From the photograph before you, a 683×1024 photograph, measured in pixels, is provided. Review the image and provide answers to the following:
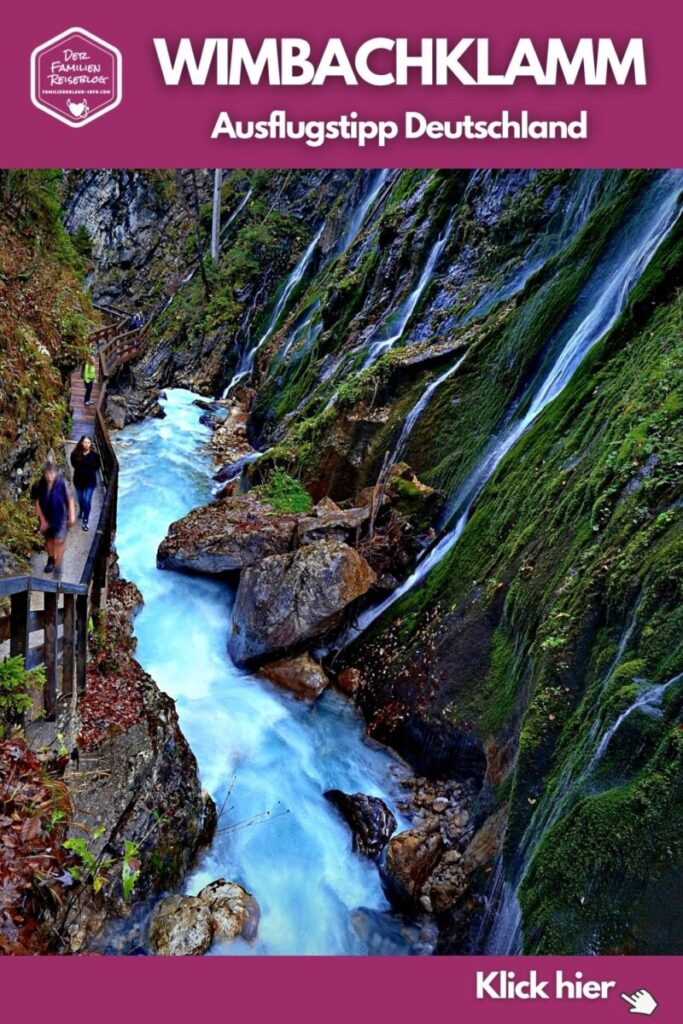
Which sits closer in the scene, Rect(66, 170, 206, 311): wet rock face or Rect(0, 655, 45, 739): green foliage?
Rect(0, 655, 45, 739): green foliage

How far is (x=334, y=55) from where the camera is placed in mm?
5867

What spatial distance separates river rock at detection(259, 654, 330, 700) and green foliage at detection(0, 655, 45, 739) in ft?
14.4

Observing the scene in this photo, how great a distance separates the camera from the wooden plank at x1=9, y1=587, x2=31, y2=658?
4702mm

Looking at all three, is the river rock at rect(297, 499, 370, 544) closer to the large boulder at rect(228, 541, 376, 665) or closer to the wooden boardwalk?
the large boulder at rect(228, 541, 376, 665)

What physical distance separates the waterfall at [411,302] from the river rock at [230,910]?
10.9 meters

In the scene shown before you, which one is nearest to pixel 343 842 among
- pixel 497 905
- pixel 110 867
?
pixel 497 905

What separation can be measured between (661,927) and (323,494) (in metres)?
8.89

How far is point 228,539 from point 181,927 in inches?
250

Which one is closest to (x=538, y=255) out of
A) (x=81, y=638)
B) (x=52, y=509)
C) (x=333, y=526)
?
(x=333, y=526)

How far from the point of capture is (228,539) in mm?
10781

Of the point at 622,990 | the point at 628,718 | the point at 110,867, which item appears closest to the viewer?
the point at 622,990

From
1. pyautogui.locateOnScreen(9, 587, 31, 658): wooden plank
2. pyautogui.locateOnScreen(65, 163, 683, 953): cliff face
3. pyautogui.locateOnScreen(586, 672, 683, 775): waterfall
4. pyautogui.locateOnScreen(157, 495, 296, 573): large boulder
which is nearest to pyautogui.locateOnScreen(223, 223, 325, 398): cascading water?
pyautogui.locateOnScreen(65, 163, 683, 953): cliff face

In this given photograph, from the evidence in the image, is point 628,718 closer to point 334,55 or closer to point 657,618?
point 657,618

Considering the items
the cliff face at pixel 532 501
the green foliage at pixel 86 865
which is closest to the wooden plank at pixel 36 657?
the green foliage at pixel 86 865
